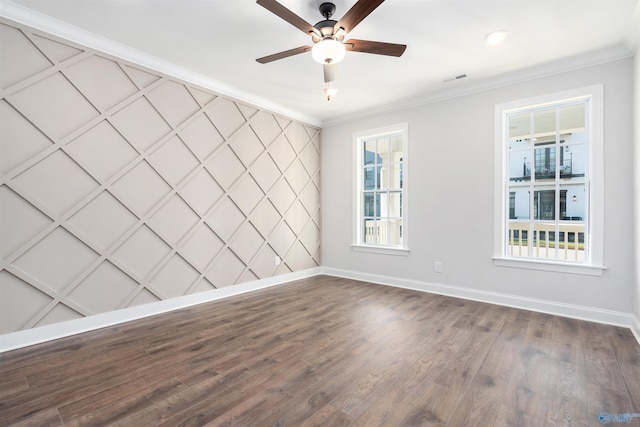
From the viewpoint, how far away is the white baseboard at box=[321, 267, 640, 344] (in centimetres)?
281

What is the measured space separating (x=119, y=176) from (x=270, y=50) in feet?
6.20

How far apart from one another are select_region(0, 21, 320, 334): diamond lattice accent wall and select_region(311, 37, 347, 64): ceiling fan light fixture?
6.21 feet

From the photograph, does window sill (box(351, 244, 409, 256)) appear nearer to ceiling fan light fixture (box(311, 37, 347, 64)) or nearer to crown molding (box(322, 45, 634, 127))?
crown molding (box(322, 45, 634, 127))

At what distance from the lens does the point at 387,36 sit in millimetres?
2680

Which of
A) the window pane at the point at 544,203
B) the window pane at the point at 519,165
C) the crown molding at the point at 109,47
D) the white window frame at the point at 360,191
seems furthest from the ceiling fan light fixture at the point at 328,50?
the window pane at the point at 544,203

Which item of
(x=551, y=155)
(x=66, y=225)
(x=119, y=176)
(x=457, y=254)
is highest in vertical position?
(x=551, y=155)

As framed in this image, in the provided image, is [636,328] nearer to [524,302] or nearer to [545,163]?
[524,302]

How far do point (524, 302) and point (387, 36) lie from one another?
10.3 feet

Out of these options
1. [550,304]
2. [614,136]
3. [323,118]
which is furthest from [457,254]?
[323,118]

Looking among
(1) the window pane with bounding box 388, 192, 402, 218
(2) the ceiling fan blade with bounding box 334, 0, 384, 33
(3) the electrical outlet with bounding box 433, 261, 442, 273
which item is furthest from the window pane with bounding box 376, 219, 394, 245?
(2) the ceiling fan blade with bounding box 334, 0, 384, 33

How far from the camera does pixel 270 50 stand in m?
2.89

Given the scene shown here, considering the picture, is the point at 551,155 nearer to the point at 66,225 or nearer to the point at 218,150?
the point at 218,150

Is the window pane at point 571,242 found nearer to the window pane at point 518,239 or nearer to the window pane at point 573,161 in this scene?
the window pane at point 518,239

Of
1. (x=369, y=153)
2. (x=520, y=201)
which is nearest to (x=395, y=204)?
(x=369, y=153)
